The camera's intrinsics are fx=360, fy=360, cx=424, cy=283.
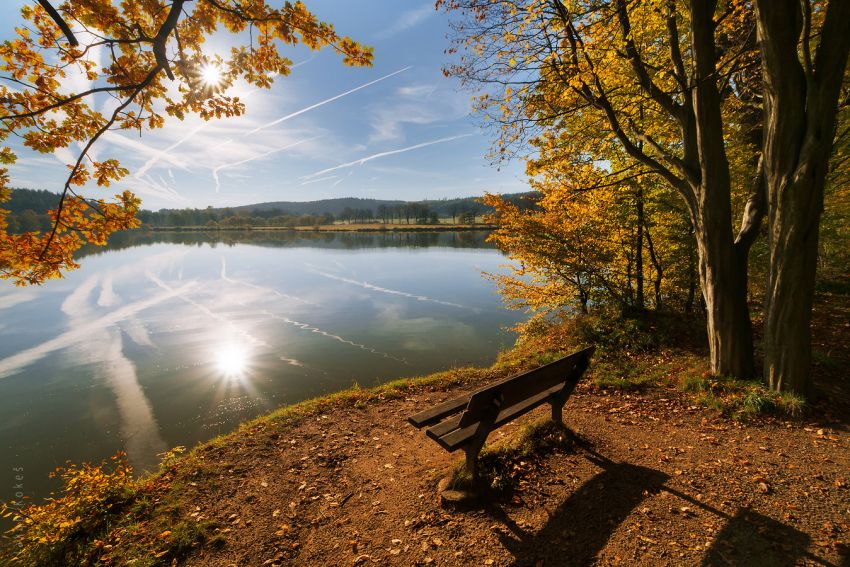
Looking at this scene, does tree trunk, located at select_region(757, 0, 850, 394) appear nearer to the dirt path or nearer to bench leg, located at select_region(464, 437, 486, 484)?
the dirt path

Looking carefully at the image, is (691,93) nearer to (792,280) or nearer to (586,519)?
(792,280)

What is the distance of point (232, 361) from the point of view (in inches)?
510

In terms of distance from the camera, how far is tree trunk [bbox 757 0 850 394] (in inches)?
195

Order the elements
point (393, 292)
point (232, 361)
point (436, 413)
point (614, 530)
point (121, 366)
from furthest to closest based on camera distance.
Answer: point (393, 292) < point (232, 361) < point (121, 366) < point (436, 413) < point (614, 530)

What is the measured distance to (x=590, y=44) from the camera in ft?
21.4

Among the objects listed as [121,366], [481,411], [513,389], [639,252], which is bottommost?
[121,366]

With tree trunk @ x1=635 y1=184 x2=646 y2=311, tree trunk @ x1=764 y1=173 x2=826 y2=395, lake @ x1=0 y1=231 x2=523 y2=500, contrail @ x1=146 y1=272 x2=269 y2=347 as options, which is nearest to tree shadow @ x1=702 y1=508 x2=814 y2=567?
tree trunk @ x1=764 y1=173 x2=826 y2=395

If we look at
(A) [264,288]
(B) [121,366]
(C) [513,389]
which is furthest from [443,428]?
(A) [264,288]

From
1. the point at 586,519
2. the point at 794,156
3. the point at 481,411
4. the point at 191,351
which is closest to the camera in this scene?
the point at 586,519

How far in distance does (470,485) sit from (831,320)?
10968 mm

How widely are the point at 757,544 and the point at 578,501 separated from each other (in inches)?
57.4

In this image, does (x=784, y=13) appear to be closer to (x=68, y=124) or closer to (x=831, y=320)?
(x=831, y=320)

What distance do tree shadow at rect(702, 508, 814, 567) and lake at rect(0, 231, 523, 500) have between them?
8.97 m

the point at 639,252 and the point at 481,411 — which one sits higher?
the point at 639,252
